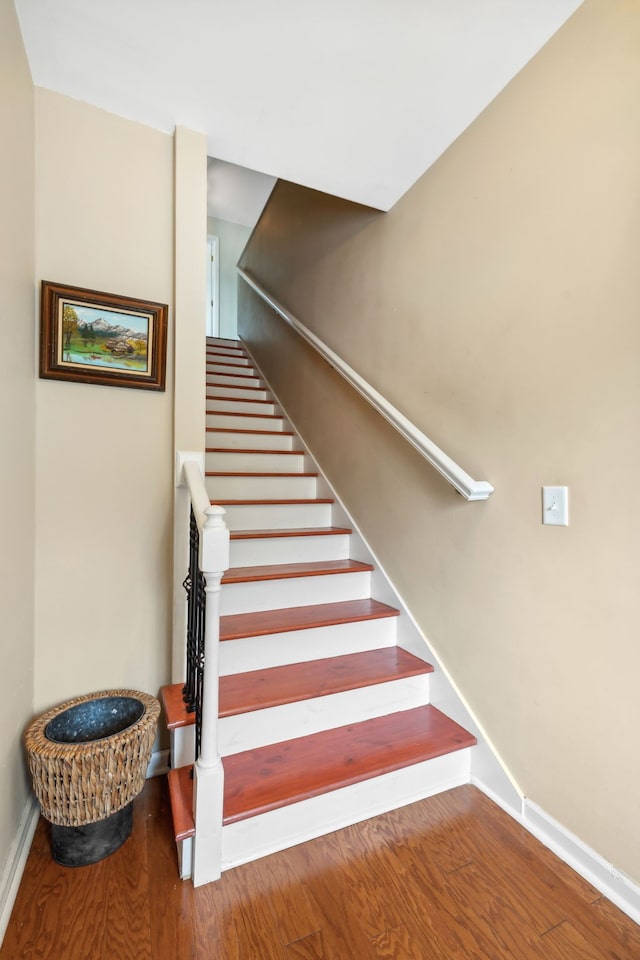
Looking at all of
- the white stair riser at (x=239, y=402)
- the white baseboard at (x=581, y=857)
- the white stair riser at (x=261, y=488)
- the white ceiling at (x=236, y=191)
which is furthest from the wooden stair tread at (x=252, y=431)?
the white baseboard at (x=581, y=857)

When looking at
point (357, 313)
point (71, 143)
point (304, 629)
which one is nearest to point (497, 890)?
point (304, 629)

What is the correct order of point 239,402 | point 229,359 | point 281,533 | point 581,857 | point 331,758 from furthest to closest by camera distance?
1. point 229,359
2. point 239,402
3. point 281,533
4. point 331,758
5. point 581,857

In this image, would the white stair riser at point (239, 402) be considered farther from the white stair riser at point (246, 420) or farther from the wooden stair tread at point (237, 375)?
the wooden stair tread at point (237, 375)

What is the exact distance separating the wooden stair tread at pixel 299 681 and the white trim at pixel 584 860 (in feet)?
1.77

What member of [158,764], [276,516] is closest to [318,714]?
[158,764]

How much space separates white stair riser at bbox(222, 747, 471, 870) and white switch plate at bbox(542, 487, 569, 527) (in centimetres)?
90

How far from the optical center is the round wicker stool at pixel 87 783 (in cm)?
122

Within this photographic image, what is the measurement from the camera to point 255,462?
284 centimetres

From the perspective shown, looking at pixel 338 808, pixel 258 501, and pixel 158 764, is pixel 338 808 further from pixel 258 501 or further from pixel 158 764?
pixel 258 501

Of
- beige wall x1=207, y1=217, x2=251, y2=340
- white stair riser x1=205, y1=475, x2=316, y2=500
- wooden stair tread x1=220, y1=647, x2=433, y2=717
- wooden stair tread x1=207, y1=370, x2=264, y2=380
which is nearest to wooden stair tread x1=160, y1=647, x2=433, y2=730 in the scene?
wooden stair tread x1=220, y1=647, x2=433, y2=717

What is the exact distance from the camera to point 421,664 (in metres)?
1.81

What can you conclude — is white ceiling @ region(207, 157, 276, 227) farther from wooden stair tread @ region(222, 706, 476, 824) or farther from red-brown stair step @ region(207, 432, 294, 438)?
wooden stair tread @ region(222, 706, 476, 824)

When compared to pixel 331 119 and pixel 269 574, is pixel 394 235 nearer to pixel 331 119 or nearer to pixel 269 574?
pixel 331 119

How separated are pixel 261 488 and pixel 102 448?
113cm
